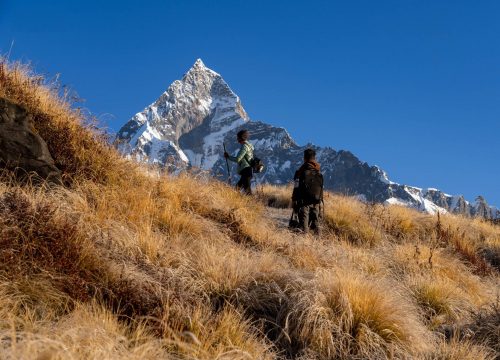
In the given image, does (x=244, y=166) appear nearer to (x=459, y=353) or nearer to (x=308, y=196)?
(x=308, y=196)

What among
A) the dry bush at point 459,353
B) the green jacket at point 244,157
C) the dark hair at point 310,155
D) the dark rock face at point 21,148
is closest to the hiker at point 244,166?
the green jacket at point 244,157

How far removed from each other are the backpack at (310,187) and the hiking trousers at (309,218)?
18 cm

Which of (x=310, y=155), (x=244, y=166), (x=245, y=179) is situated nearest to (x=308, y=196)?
(x=310, y=155)

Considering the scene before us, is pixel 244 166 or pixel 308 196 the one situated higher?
pixel 244 166

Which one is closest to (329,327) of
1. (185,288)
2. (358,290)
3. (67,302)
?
(358,290)

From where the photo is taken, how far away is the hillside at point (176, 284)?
3482mm

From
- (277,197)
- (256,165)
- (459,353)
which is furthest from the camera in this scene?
(277,197)

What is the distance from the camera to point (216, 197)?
28.7ft

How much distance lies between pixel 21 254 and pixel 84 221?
151 centimetres

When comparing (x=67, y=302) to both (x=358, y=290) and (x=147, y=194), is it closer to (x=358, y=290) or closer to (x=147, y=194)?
(x=358, y=290)

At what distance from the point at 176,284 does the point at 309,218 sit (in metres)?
5.36

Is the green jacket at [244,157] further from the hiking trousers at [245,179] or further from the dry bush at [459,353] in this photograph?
the dry bush at [459,353]

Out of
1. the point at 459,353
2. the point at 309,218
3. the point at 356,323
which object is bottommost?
the point at 356,323

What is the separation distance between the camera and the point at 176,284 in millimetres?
4609
